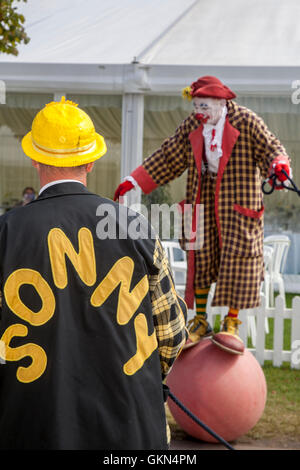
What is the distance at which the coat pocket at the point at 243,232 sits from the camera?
357 centimetres

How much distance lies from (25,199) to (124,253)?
6952 mm

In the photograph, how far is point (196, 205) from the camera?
3.71m

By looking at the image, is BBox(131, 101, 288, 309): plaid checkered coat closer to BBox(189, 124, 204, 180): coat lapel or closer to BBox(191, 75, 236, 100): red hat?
BBox(189, 124, 204, 180): coat lapel

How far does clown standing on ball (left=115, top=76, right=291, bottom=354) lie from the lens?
141 inches

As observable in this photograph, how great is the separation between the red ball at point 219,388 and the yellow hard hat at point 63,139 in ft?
6.31

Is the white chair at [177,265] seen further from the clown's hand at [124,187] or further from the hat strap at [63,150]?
the hat strap at [63,150]

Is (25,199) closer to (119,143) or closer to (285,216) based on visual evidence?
(119,143)

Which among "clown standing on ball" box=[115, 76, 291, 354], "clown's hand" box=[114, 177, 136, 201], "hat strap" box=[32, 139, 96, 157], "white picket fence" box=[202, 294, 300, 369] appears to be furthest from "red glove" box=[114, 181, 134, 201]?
"hat strap" box=[32, 139, 96, 157]

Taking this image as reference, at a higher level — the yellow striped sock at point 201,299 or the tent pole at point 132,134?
the tent pole at point 132,134

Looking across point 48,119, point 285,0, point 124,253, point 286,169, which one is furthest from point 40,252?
point 285,0

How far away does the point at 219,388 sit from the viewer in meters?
3.35

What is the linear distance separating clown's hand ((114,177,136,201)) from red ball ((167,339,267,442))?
1.08 metres

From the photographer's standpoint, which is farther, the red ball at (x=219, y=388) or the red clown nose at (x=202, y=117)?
the red clown nose at (x=202, y=117)

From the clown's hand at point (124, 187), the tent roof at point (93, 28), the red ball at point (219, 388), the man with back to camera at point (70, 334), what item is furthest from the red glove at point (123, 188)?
the tent roof at point (93, 28)
